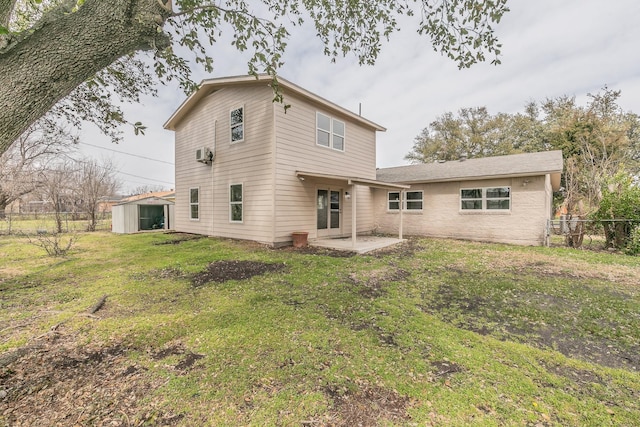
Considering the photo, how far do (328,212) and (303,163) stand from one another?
2.40 meters

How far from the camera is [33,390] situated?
7.17 ft

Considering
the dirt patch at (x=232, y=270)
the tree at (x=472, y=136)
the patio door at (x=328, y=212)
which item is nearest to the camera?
the dirt patch at (x=232, y=270)

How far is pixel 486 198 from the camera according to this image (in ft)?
35.3

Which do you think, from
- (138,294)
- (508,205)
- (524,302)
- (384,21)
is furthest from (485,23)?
(508,205)

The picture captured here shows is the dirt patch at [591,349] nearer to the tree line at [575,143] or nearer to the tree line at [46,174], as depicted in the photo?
the tree line at [575,143]

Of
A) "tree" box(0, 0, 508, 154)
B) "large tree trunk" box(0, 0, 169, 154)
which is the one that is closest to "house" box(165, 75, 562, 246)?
"tree" box(0, 0, 508, 154)

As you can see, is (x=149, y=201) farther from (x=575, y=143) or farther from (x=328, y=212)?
(x=575, y=143)

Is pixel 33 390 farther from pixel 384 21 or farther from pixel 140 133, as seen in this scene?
pixel 384 21

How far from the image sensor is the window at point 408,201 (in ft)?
41.0

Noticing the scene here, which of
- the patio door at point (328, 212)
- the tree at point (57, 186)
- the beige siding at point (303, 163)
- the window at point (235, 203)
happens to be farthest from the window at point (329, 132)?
the tree at point (57, 186)

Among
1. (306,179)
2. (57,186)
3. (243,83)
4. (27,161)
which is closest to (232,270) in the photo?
(306,179)

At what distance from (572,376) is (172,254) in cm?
858

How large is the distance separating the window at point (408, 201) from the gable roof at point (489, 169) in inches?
26.4

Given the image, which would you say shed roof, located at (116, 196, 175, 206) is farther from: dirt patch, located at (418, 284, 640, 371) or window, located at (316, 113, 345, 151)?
dirt patch, located at (418, 284, 640, 371)
